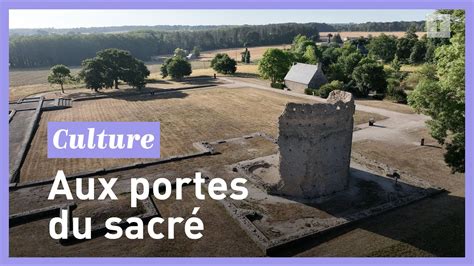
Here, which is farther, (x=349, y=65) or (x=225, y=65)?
(x=225, y=65)

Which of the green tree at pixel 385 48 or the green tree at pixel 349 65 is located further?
the green tree at pixel 385 48

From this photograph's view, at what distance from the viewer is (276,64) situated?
2547 inches

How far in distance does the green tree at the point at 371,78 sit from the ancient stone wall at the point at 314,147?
31597mm

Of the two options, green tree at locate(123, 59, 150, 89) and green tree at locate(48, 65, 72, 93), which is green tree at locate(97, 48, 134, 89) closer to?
green tree at locate(123, 59, 150, 89)

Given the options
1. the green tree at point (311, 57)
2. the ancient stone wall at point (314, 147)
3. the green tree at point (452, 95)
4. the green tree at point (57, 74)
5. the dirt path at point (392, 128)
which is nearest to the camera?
the green tree at point (452, 95)

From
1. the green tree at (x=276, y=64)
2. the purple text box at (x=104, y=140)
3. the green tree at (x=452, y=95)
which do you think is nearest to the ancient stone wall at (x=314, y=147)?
the green tree at (x=452, y=95)

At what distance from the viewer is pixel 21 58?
106 meters

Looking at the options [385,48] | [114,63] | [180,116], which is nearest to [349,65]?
[385,48]

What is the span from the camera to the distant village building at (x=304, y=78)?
55656mm

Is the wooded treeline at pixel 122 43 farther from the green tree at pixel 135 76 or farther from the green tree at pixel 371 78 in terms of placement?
the green tree at pixel 371 78

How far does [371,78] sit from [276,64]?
Answer: 58.1 ft

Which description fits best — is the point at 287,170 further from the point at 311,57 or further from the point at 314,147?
the point at 311,57

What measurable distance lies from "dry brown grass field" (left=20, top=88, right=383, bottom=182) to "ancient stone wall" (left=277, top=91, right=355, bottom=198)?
11871mm

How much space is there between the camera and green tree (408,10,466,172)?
20.4m
